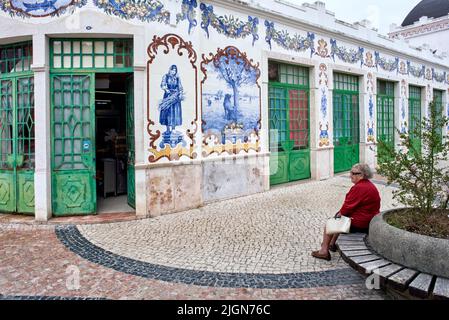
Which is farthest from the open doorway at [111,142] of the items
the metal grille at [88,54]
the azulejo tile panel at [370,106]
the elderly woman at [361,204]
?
the azulejo tile panel at [370,106]

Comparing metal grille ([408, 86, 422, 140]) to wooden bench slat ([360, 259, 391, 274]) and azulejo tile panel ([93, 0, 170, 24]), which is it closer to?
azulejo tile panel ([93, 0, 170, 24])

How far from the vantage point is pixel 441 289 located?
2600 millimetres

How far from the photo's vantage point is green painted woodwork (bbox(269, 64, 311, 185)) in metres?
8.97

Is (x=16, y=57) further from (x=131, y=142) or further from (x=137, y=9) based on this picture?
(x=131, y=142)

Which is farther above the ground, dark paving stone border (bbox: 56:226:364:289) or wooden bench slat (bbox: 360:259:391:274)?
wooden bench slat (bbox: 360:259:391:274)

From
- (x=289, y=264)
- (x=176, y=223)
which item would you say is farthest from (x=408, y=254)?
(x=176, y=223)

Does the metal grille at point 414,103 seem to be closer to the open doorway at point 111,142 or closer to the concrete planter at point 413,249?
the open doorway at point 111,142

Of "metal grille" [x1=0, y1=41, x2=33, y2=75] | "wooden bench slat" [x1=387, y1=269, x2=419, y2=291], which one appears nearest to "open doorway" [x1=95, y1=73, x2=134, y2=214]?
"metal grille" [x1=0, y1=41, x2=33, y2=75]

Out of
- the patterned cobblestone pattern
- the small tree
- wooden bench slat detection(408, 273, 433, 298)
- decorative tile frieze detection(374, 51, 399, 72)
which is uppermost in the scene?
decorative tile frieze detection(374, 51, 399, 72)

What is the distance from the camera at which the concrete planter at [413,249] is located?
282 centimetres

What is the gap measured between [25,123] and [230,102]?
3927 millimetres

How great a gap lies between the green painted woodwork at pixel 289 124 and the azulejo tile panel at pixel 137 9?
3.38m

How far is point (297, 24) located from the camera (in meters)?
9.16

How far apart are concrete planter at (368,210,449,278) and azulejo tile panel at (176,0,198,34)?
16.9ft
